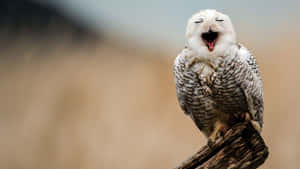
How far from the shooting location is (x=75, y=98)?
2.95 m

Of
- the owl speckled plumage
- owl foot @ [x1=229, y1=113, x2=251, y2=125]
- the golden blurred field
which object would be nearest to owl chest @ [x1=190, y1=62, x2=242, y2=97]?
the owl speckled plumage

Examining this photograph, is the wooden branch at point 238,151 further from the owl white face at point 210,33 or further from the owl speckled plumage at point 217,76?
the owl white face at point 210,33

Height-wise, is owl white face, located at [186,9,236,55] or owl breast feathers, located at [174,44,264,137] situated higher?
owl white face, located at [186,9,236,55]

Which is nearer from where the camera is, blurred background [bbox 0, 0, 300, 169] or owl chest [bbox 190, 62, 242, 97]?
owl chest [bbox 190, 62, 242, 97]

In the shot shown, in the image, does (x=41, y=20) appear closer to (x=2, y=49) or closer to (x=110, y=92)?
(x=2, y=49)

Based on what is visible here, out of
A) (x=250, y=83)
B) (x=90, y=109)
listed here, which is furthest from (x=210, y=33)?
(x=90, y=109)

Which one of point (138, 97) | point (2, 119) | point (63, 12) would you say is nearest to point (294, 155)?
point (138, 97)

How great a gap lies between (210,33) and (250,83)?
0.95 feet

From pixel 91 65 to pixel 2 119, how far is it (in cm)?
90

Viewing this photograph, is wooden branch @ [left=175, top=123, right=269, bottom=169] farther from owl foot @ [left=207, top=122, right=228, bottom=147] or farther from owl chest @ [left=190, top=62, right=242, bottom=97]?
owl chest @ [left=190, top=62, right=242, bottom=97]

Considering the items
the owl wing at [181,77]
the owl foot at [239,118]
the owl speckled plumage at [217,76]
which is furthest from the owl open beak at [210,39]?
the owl foot at [239,118]

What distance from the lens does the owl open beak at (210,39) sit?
1.41 m

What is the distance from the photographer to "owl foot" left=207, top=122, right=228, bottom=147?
1504mm

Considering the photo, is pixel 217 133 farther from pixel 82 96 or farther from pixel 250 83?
pixel 82 96
